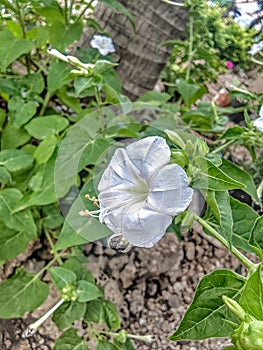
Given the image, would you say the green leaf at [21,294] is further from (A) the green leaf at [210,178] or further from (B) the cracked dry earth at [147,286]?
(A) the green leaf at [210,178]

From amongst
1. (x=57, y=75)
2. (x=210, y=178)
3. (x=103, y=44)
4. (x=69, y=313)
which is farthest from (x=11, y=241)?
(x=210, y=178)

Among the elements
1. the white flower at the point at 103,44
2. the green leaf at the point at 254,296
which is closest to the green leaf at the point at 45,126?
the white flower at the point at 103,44

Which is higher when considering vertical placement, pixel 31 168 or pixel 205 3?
pixel 205 3

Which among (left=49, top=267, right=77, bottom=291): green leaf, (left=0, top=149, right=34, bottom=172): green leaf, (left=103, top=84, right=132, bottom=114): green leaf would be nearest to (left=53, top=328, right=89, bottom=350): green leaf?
(left=49, top=267, right=77, bottom=291): green leaf

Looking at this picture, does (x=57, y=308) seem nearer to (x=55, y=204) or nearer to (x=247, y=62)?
(x=55, y=204)

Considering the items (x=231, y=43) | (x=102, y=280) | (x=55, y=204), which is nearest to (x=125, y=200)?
(x=55, y=204)

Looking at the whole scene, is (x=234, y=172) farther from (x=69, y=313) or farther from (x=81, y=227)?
(x=69, y=313)
